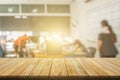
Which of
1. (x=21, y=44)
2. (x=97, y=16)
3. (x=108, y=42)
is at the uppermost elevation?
(x=97, y=16)

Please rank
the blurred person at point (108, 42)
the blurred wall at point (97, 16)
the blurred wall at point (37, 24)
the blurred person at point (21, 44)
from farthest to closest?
the blurred wall at point (37, 24)
the blurred person at point (21, 44)
the blurred wall at point (97, 16)
the blurred person at point (108, 42)

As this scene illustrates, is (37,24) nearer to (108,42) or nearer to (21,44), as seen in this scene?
(21,44)

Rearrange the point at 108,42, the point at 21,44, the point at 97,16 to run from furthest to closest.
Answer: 1. the point at 21,44
2. the point at 97,16
3. the point at 108,42

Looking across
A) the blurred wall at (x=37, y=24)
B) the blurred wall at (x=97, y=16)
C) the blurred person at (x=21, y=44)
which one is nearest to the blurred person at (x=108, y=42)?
the blurred wall at (x=97, y=16)

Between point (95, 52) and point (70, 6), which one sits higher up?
point (70, 6)

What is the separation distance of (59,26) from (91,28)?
4.34 metres

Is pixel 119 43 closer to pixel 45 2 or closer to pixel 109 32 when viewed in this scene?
pixel 109 32

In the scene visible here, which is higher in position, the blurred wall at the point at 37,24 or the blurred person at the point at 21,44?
the blurred wall at the point at 37,24

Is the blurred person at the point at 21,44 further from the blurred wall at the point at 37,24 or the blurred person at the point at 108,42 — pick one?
the blurred person at the point at 108,42

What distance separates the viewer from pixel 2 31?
9727 millimetres

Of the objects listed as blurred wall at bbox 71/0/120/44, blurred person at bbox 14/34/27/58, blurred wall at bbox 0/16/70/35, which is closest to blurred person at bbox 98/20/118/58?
blurred wall at bbox 71/0/120/44

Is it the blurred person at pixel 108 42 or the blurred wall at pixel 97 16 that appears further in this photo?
the blurred wall at pixel 97 16

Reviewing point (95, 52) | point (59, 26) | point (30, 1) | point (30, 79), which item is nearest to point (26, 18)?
point (30, 1)

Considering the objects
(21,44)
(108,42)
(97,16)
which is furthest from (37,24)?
(108,42)
